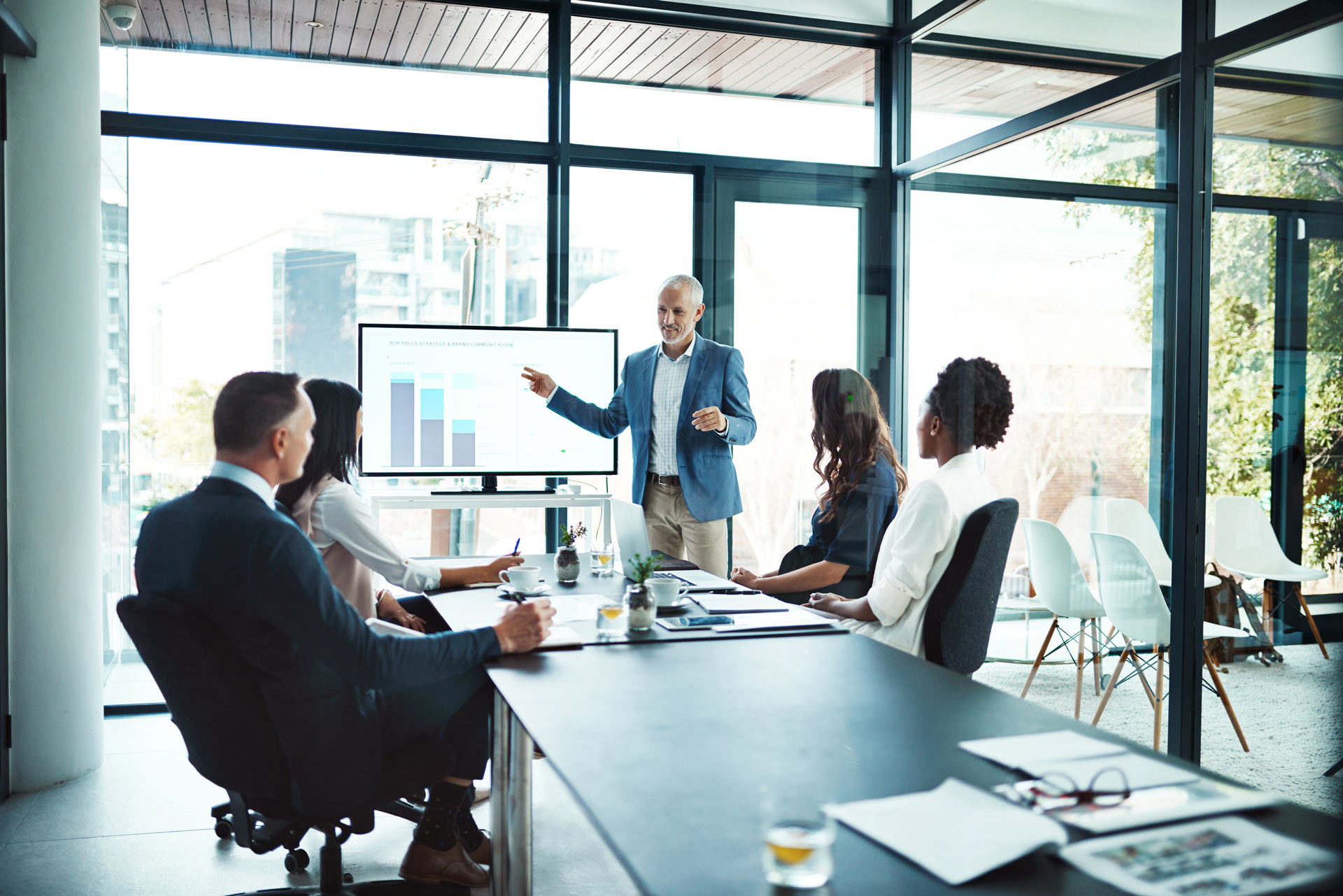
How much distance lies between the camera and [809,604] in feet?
10.1

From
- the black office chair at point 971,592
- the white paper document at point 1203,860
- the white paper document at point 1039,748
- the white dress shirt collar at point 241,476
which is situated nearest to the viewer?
the white paper document at point 1203,860

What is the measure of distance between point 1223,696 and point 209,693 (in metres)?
2.94

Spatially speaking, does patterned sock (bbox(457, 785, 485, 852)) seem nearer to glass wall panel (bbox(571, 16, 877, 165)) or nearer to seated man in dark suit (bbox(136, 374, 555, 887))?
seated man in dark suit (bbox(136, 374, 555, 887))

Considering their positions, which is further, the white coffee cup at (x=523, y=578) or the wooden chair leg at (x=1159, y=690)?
the wooden chair leg at (x=1159, y=690)

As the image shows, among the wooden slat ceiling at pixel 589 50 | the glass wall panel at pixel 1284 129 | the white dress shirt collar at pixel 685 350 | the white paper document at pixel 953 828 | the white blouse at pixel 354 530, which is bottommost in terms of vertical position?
the white paper document at pixel 953 828

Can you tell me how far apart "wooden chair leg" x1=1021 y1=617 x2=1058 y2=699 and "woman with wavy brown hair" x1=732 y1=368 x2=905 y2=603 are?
38.2 inches

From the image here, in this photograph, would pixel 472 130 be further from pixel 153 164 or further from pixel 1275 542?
pixel 1275 542

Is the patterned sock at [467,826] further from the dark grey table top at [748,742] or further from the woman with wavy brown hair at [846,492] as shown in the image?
the woman with wavy brown hair at [846,492]

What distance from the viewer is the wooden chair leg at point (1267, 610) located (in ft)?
10.1

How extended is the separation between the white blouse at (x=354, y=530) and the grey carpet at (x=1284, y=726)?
226cm

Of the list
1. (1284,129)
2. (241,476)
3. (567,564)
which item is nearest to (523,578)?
(567,564)

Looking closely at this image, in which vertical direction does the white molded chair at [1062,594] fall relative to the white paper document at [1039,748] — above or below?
below

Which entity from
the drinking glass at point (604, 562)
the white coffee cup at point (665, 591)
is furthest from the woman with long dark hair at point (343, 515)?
the white coffee cup at point (665, 591)

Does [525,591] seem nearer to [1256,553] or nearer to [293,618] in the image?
[293,618]
